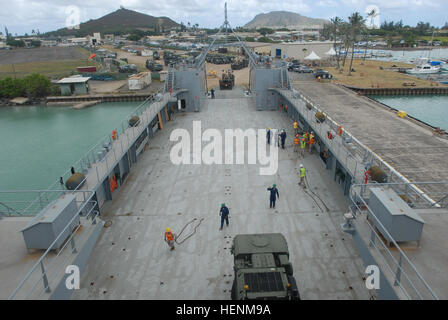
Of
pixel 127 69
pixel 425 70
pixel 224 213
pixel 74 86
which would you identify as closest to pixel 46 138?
pixel 74 86

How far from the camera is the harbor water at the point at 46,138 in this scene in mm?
22734

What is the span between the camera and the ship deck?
27.5 ft

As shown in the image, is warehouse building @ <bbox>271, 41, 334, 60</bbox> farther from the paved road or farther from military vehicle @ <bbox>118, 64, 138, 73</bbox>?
the paved road

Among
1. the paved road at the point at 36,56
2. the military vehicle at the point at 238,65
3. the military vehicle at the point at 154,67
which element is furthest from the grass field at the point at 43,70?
the military vehicle at the point at 238,65

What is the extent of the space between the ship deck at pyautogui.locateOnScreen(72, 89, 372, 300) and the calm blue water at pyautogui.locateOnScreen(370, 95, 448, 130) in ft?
88.4

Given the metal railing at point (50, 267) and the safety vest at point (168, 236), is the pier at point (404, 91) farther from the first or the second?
the metal railing at point (50, 267)

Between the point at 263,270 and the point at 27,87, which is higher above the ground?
the point at 27,87

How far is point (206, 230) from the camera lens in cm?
1072

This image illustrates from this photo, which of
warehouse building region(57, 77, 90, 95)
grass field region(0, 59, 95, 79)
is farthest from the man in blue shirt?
grass field region(0, 59, 95, 79)

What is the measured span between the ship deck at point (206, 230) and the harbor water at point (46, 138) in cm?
1098

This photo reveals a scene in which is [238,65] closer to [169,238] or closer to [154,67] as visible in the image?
[154,67]

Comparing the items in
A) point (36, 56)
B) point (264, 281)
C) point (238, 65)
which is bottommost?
point (264, 281)

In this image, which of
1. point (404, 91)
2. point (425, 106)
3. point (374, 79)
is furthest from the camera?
point (374, 79)

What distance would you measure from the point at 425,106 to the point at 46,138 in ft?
151
